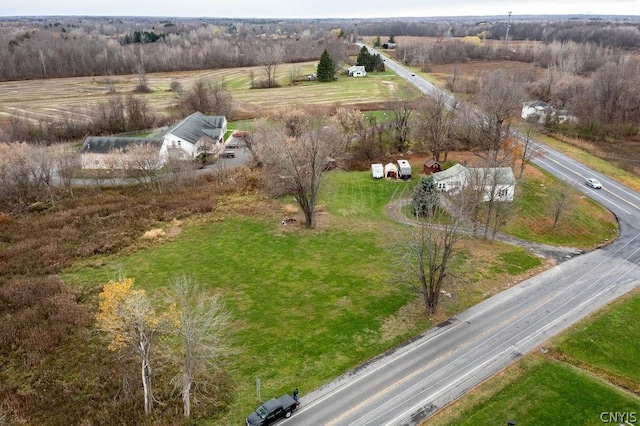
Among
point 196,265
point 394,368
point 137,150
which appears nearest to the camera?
point 394,368

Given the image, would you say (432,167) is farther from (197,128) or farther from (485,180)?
(197,128)

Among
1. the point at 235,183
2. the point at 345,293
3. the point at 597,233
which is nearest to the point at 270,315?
the point at 345,293

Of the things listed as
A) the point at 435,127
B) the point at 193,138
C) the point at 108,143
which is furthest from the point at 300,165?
the point at 108,143

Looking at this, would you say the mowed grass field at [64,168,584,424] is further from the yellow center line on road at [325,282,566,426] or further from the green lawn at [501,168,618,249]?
the green lawn at [501,168,618,249]

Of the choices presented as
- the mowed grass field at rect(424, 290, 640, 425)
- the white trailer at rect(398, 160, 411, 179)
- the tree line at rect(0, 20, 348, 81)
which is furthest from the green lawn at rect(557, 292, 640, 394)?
Answer: the tree line at rect(0, 20, 348, 81)

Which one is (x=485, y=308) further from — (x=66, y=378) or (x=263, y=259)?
(x=66, y=378)

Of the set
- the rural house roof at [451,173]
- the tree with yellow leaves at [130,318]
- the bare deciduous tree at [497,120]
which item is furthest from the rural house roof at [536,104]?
the tree with yellow leaves at [130,318]

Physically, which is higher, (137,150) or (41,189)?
(137,150)
